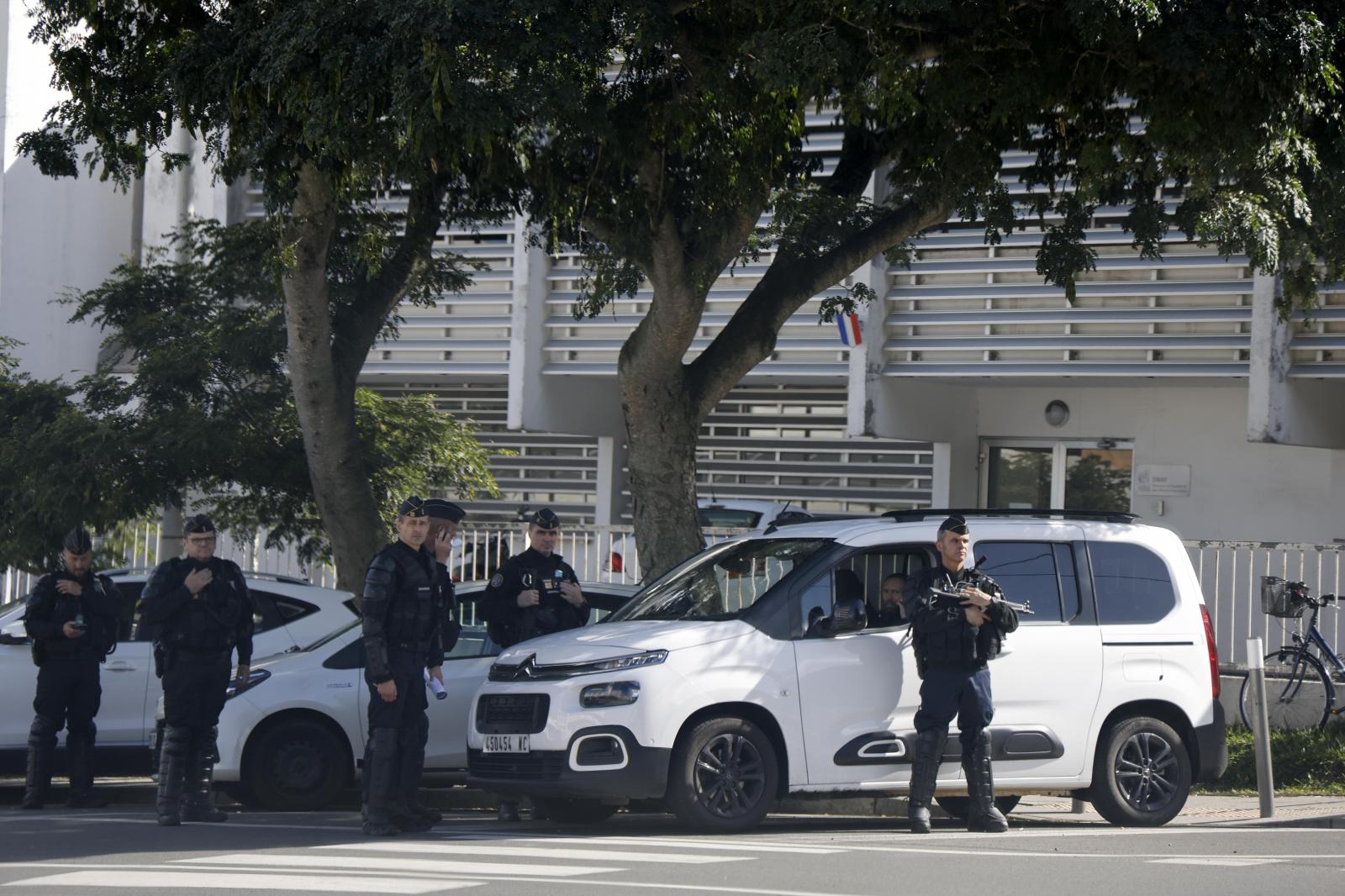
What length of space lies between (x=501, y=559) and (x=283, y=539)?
222 centimetres

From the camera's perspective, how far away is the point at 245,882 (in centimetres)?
770

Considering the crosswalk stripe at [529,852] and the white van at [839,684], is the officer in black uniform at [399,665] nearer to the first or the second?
the white van at [839,684]

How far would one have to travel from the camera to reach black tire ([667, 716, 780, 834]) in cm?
963

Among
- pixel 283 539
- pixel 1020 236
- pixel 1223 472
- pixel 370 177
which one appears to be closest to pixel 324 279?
pixel 370 177

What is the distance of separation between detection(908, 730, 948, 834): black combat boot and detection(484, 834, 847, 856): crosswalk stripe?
34.7 inches

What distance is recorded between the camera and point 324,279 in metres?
13.5

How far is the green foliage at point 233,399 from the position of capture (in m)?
14.9

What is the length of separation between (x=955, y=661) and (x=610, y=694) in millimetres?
1893

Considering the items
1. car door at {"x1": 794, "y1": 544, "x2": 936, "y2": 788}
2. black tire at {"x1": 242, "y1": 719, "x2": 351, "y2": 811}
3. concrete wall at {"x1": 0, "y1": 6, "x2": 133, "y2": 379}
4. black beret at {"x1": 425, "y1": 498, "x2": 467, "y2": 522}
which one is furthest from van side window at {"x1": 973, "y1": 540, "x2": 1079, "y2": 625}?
concrete wall at {"x1": 0, "y1": 6, "x2": 133, "y2": 379}

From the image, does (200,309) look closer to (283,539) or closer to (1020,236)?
(283,539)

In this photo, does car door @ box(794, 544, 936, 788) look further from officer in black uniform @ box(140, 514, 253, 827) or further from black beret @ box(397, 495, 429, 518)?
officer in black uniform @ box(140, 514, 253, 827)

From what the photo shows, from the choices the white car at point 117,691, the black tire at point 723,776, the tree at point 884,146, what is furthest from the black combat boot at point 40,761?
the black tire at point 723,776

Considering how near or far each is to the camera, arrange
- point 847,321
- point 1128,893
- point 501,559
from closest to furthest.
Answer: point 1128,893
point 501,559
point 847,321

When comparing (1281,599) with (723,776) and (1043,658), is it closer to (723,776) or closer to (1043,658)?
(1043,658)
